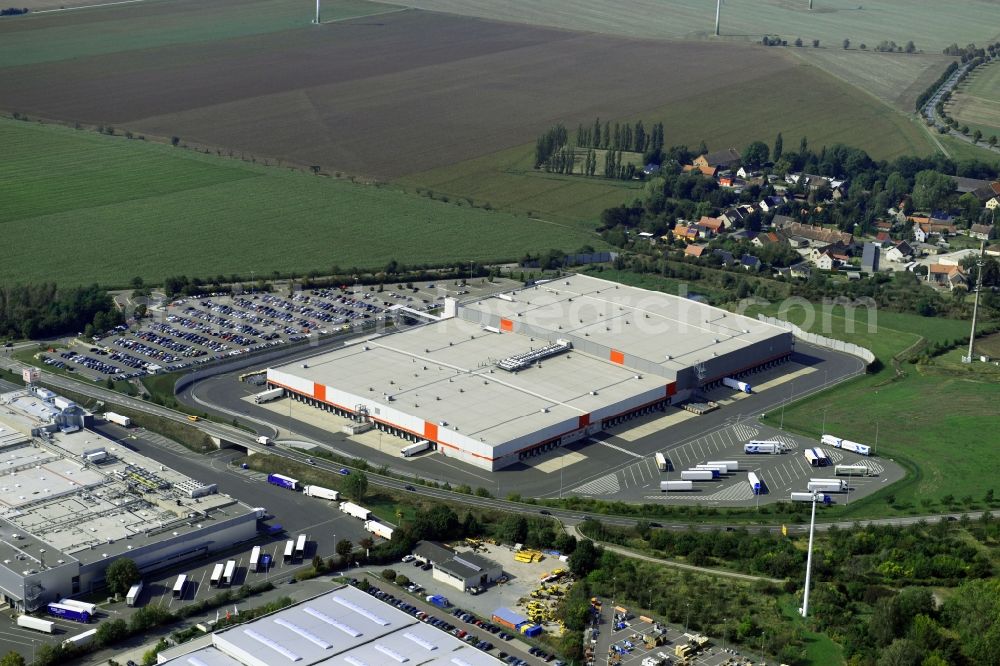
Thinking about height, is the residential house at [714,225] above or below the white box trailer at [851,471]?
above

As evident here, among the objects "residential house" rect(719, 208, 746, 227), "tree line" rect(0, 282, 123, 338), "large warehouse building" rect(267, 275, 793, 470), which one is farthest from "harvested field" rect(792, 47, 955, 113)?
"tree line" rect(0, 282, 123, 338)

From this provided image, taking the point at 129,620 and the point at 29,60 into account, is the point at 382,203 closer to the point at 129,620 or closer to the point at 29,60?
the point at 29,60

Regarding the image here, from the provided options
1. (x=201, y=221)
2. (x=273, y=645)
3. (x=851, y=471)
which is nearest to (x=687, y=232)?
(x=201, y=221)

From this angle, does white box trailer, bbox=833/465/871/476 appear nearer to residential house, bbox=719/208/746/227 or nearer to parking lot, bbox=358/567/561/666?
parking lot, bbox=358/567/561/666

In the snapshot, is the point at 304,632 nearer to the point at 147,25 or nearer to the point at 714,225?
the point at 714,225

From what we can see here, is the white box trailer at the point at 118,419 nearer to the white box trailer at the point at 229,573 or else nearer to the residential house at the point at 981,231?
the white box trailer at the point at 229,573

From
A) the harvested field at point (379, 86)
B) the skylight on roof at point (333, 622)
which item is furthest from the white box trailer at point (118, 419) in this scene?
the harvested field at point (379, 86)

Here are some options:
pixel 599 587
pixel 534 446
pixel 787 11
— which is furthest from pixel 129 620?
pixel 787 11
